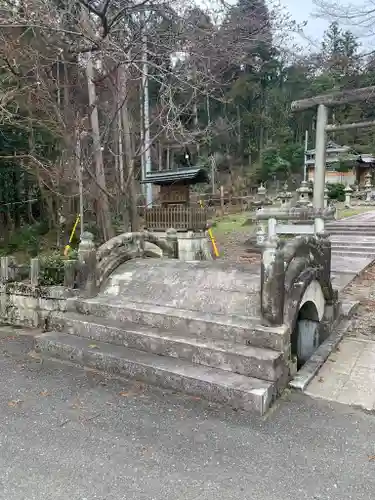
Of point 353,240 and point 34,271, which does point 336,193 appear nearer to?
point 353,240

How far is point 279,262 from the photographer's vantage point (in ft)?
14.8

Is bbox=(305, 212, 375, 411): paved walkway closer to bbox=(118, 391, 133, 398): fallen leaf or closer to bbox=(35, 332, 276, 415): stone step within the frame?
bbox=(35, 332, 276, 415): stone step

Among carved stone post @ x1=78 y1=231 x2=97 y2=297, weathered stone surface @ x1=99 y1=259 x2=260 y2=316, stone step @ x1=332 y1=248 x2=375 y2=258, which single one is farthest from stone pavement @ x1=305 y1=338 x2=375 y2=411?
stone step @ x1=332 y1=248 x2=375 y2=258

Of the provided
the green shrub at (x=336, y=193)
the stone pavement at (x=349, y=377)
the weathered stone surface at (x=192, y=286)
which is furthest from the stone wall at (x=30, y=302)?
the green shrub at (x=336, y=193)

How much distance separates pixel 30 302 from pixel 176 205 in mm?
9211

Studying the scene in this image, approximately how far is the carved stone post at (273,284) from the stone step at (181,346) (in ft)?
1.34

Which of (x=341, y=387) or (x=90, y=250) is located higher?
(x=90, y=250)

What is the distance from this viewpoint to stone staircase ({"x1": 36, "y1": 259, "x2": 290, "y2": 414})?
164 inches

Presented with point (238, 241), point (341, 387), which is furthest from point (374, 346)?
point (238, 241)

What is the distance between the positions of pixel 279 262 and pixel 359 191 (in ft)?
114

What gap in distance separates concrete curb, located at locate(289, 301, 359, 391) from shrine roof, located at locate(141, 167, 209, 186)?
851 cm

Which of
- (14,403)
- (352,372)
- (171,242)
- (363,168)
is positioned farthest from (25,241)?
(363,168)

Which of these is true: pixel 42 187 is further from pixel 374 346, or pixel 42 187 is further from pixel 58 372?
pixel 374 346

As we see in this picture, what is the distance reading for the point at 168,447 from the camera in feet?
11.0
